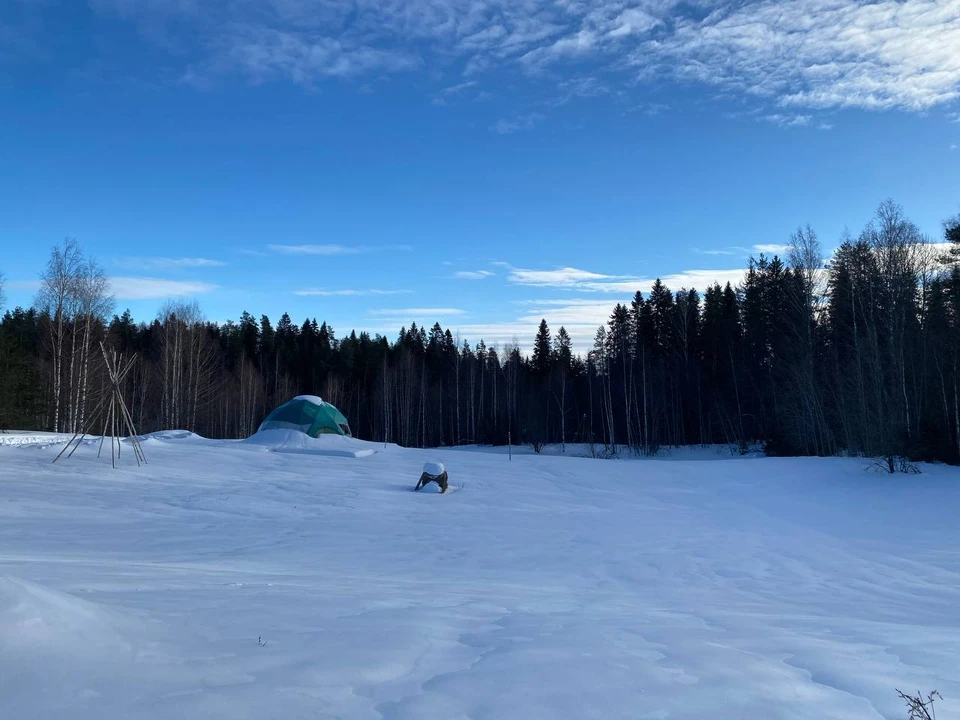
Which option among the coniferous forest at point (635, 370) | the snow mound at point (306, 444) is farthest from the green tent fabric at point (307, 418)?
the coniferous forest at point (635, 370)

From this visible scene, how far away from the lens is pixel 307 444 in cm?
2620

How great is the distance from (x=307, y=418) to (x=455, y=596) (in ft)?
78.1

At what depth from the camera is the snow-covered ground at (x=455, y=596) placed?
320cm

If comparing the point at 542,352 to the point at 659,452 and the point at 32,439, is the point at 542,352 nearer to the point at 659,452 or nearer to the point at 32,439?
the point at 659,452

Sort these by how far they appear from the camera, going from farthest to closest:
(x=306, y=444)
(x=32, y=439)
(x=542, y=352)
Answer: (x=542, y=352) → (x=306, y=444) → (x=32, y=439)

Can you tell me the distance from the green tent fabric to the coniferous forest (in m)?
9.14

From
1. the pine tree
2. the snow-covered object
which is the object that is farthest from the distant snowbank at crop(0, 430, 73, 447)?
the pine tree

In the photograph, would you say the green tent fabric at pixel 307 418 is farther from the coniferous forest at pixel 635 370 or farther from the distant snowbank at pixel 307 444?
the coniferous forest at pixel 635 370

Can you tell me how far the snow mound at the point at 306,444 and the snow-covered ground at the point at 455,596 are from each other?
5.08m

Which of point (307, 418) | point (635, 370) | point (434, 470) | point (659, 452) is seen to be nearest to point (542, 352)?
point (635, 370)

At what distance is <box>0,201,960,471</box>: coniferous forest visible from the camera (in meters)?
23.0

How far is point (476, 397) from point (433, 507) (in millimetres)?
40384

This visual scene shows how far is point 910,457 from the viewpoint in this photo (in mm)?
20062

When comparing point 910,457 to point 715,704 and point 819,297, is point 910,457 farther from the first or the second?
point 715,704
